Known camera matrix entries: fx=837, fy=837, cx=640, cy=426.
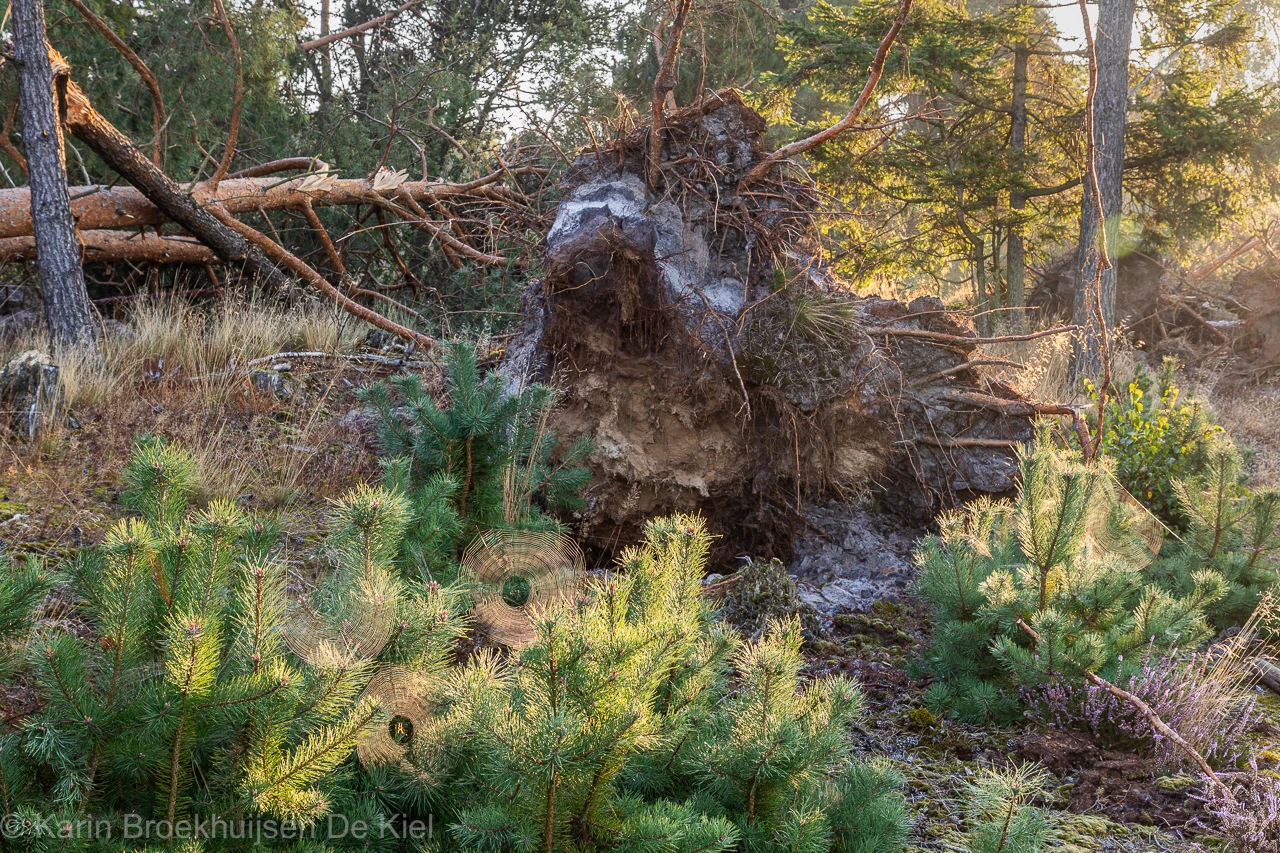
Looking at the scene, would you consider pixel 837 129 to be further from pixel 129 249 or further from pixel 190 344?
pixel 129 249

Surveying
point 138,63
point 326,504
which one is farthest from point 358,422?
point 138,63

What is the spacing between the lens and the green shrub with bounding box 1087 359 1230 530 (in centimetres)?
520

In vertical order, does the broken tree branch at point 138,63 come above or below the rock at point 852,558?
above

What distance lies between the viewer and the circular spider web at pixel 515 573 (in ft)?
10.6

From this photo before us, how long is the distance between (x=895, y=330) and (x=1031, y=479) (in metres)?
2.08

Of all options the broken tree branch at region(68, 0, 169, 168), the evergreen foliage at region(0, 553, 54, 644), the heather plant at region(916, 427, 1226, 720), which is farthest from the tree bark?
the heather plant at region(916, 427, 1226, 720)

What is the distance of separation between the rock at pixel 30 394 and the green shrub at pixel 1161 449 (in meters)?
6.35

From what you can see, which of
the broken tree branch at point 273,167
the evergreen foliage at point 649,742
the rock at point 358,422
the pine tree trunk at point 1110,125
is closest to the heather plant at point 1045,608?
the evergreen foliage at point 649,742

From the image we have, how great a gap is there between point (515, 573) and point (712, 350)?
1.89 meters

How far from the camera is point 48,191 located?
19.6ft

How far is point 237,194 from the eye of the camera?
26.7 feet

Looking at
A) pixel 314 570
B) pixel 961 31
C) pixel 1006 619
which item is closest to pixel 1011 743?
pixel 1006 619

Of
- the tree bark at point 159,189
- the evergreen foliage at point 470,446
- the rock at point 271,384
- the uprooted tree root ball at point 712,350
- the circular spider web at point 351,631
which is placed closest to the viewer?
the circular spider web at point 351,631

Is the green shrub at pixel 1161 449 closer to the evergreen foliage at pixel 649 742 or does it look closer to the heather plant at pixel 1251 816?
the heather plant at pixel 1251 816
